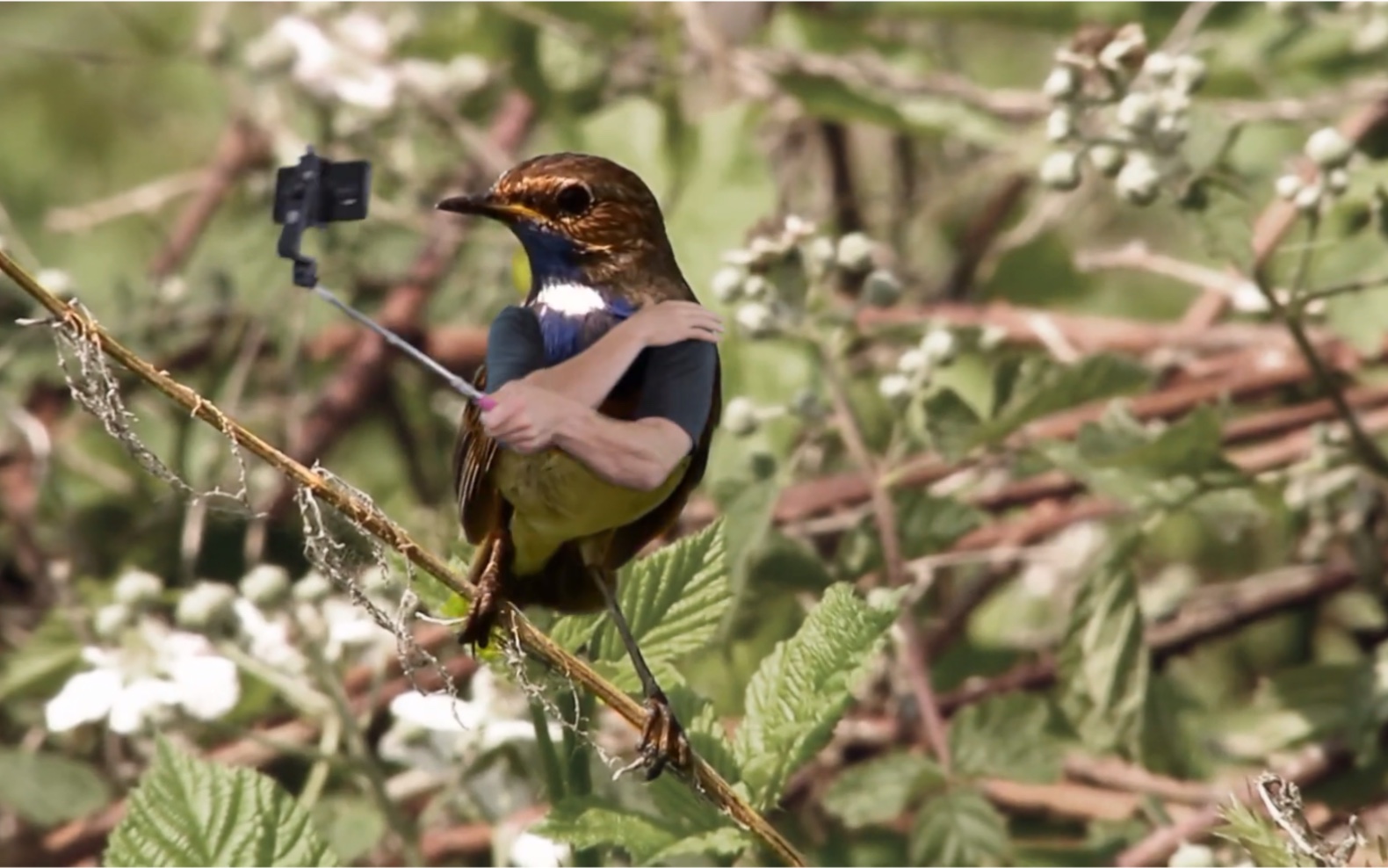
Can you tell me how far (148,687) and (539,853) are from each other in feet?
1.31

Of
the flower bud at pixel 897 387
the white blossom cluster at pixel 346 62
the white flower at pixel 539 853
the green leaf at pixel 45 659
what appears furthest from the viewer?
the white blossom cluster at pixel 346 62

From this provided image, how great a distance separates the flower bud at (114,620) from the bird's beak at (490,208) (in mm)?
878

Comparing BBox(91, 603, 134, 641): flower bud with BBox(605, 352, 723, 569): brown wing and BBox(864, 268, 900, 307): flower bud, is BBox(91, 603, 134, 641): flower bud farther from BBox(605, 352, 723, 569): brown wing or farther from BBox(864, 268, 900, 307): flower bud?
BBox(605, 352, 723, 569): brown wing

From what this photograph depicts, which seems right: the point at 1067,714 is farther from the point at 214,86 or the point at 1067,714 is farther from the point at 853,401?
the point at 214,86

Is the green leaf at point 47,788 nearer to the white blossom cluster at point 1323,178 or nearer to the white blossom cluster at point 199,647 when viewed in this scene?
the white blossom cluster at point 199,647

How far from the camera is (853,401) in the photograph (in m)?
2.14

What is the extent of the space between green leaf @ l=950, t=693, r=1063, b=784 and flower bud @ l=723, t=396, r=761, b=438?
29 centimetres

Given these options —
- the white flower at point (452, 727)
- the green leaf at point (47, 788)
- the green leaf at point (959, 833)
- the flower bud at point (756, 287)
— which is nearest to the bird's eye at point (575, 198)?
the white flower at point (452, 727)

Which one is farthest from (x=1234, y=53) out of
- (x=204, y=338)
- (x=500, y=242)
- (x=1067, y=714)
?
(x=204, y=338)

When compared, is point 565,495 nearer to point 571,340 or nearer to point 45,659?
point 571,340

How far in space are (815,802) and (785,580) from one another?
200mm

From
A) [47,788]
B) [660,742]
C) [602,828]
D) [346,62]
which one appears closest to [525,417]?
[660,742]

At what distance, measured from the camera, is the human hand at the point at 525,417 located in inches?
33.9

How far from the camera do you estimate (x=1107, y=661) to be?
1.85m
